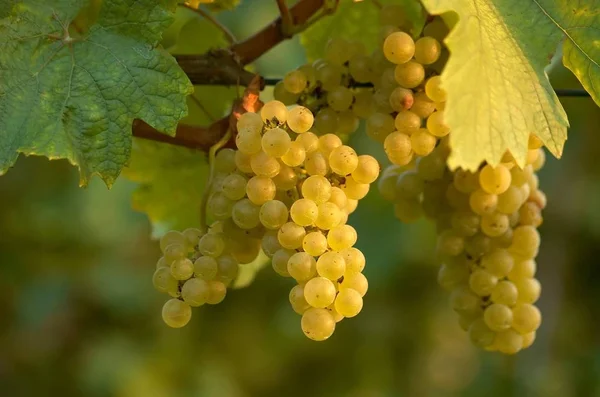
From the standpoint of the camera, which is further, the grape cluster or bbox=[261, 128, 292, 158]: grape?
the grape cluster

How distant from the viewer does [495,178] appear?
0.94m

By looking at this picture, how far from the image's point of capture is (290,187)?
0.83 meters

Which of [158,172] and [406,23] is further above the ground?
[406,23]

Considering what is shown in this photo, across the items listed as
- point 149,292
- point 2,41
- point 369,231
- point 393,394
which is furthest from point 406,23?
point 393,394

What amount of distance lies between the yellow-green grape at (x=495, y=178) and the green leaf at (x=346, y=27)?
30 cm

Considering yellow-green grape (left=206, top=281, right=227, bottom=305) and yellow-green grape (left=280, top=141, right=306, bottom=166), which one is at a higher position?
yellow-green grape (left=280, top=141, right=306, bottom=166)

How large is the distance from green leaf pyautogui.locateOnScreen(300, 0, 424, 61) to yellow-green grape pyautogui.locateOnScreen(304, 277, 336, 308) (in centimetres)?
47

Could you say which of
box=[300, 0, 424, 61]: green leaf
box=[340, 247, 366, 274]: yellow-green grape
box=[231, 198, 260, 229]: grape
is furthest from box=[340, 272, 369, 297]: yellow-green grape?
box=[300, 0, 424, 61]: green leaf

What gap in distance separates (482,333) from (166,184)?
18.6 inches

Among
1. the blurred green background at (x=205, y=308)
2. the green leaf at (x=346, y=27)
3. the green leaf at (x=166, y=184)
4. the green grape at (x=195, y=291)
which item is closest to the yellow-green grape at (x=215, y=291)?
the green grape at (x=195, y=291)

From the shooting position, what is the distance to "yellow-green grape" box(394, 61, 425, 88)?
0.85 meters

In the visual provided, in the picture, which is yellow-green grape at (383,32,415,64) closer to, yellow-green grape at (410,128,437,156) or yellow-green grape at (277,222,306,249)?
yellow-green grape at (410,128,437,156)

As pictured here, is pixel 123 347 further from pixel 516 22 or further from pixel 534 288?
pixel 516 22

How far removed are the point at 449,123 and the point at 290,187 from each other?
0.21 metres
